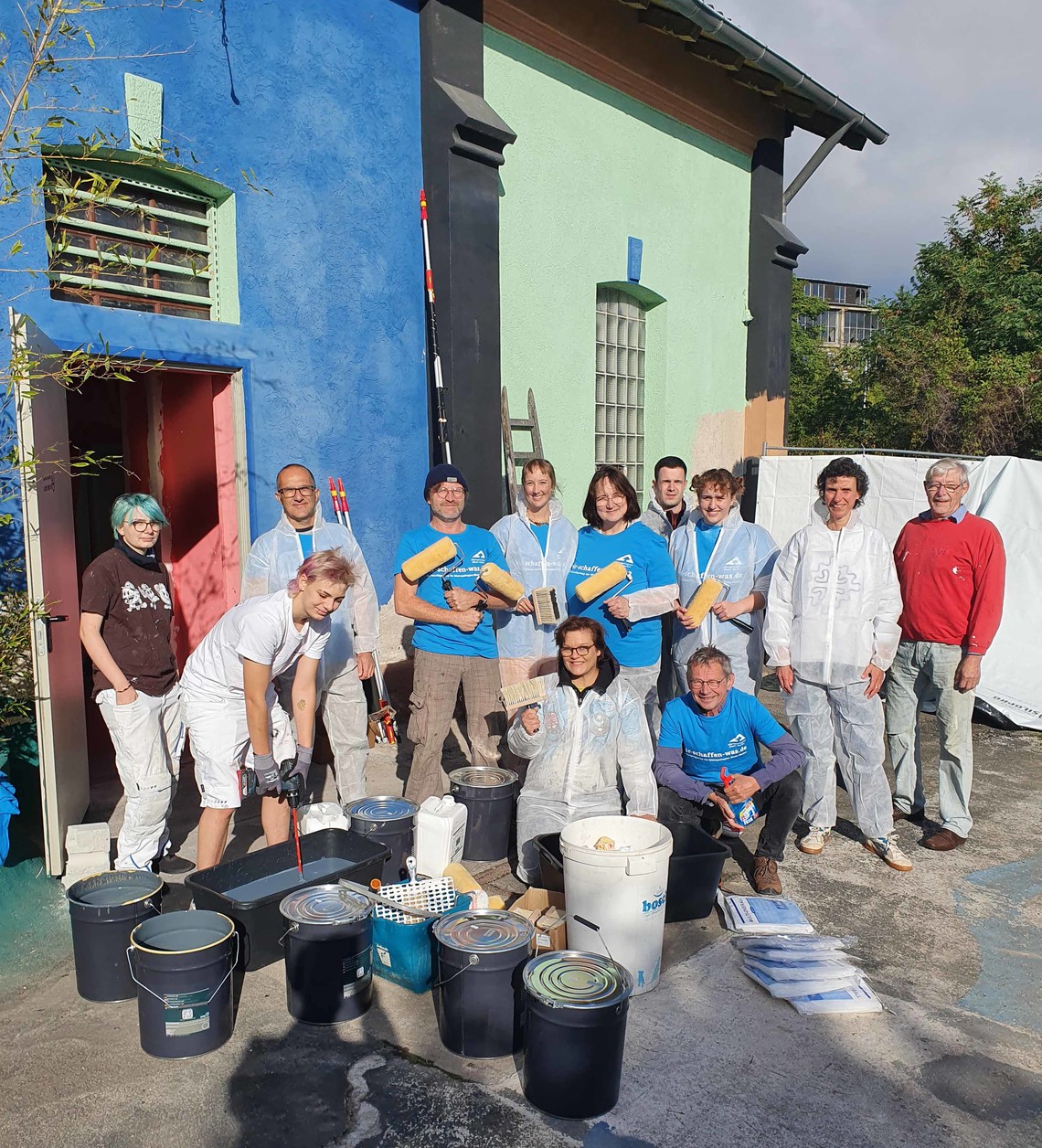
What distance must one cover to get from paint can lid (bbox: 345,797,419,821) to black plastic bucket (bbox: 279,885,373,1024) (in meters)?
0.86

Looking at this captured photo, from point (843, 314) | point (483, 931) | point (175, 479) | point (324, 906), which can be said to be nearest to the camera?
point (483, 931)

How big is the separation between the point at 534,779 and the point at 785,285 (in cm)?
925

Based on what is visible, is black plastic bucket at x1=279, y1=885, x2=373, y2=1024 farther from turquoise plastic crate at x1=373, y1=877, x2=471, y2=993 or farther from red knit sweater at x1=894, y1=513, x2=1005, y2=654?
red knit sweater at x1=894, y1=513, x2=1005, y2=654

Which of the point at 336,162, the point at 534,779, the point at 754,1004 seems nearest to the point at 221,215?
the point at 336,162

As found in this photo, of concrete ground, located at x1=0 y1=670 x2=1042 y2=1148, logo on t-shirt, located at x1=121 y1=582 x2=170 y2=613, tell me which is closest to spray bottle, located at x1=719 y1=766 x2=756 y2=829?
concrete ground, located at x1=0 y1=670 x2=1042 y2=1148

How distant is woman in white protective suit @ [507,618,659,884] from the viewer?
172 inches

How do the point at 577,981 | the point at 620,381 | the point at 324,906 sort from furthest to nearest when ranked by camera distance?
the point at 620,381, the point at 324,906, the point at 577,981

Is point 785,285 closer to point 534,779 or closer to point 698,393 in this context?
point 698,393

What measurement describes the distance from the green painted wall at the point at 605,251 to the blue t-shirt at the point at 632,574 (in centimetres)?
317

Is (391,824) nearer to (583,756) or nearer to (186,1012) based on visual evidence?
(583,756)

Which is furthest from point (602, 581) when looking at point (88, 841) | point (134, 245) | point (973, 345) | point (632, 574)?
point (973, 345)

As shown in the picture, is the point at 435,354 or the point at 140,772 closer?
the point at 140,772

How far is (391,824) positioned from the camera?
14.5 feet

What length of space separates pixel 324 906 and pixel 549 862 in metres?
1.05
